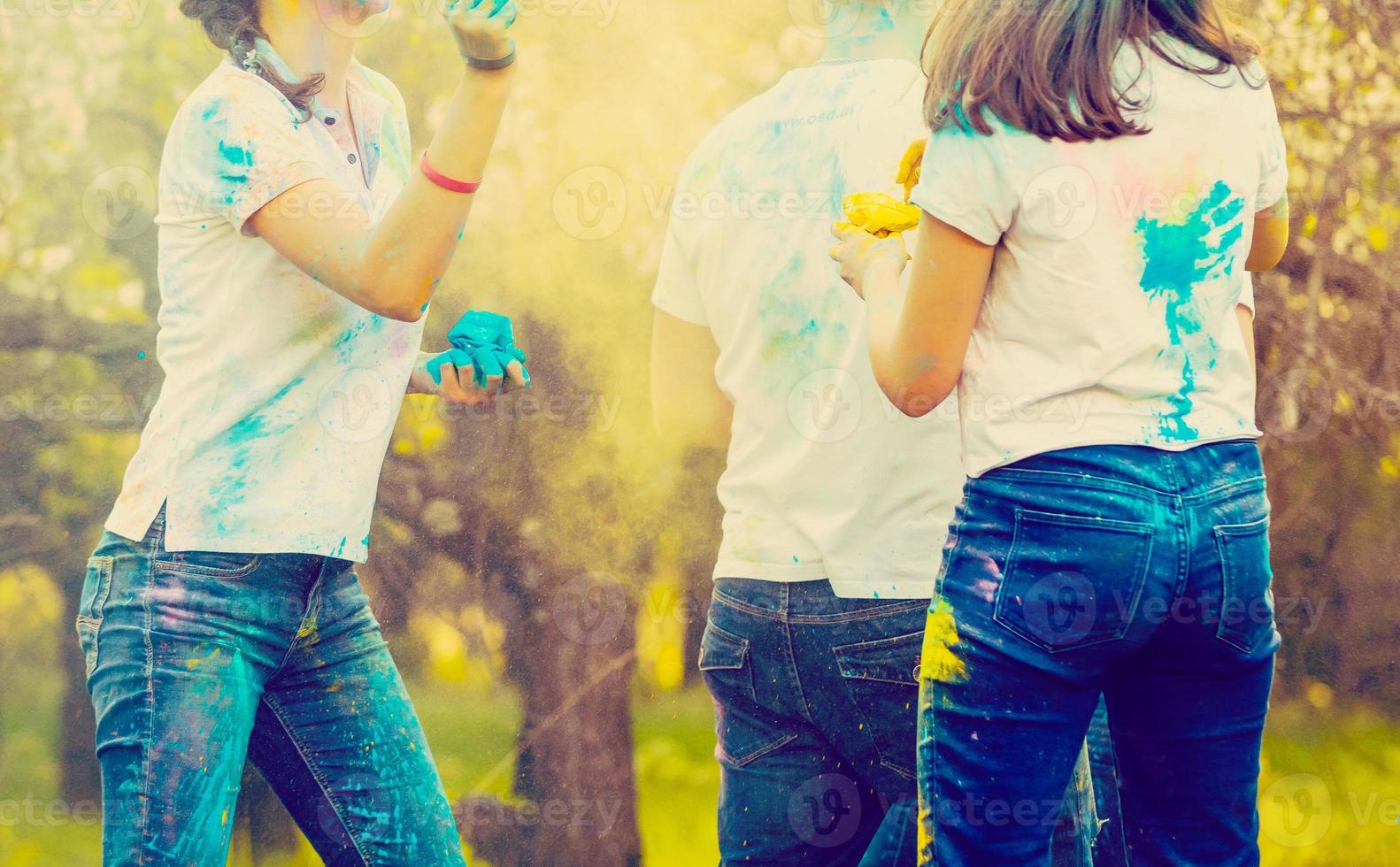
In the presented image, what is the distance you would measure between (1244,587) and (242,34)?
1.37m

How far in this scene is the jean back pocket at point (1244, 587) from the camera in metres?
1.14

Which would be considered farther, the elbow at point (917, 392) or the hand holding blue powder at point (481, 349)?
the hand holding blue powder at point (481, 349)

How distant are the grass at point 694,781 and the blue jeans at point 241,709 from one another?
0.96m

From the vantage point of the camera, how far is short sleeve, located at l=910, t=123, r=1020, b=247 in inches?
45.1

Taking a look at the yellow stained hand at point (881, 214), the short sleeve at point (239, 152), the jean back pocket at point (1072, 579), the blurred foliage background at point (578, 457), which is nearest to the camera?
the jean back pocket at point (1072, 579)

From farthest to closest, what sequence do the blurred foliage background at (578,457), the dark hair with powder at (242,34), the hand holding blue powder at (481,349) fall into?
the blurred foliage background at (578,457) < the hand holding blue powder at (481,349) < the dark hair with powder at (242,34)

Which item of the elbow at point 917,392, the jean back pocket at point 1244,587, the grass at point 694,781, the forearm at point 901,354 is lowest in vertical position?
the grass at point 694,781

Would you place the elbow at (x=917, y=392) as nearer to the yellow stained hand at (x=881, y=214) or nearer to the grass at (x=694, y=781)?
the yellow stained hand at (x=881, y=214)

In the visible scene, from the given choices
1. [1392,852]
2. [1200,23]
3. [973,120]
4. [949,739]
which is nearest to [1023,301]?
[973,120]

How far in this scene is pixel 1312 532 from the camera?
2.65 m

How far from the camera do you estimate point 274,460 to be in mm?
1538

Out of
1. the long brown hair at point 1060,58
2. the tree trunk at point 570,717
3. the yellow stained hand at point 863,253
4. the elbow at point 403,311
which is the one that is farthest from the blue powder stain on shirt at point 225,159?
the tree trunk at point 570,717

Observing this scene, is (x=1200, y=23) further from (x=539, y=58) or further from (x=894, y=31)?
(x=539, y=58)

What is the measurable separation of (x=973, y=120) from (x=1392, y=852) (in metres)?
2.26
